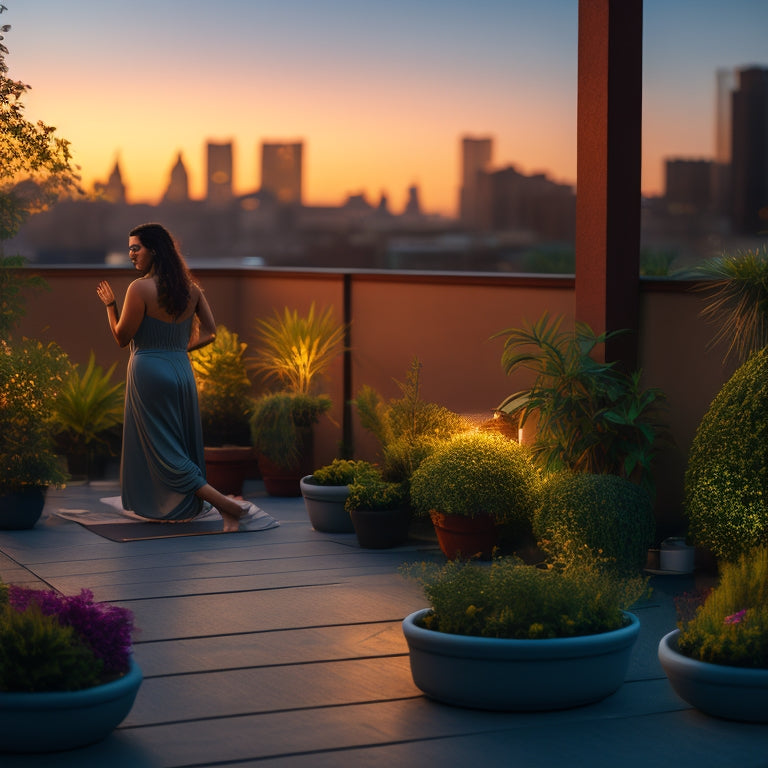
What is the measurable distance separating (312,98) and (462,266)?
542 inches

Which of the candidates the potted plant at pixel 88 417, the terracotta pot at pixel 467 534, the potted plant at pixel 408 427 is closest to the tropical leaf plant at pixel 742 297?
the terracotta pot at pixel 467 534

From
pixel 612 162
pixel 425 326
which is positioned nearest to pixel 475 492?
pixel 612 162

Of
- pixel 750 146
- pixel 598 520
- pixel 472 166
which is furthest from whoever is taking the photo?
pixel 750 146

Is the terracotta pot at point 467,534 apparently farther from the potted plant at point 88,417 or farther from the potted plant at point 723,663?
the potted plant at point 88,417

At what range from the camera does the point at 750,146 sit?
127 ft

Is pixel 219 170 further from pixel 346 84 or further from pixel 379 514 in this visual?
pixel 379 514

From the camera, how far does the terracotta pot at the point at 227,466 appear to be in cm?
841

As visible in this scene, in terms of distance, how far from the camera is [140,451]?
7.35 meters

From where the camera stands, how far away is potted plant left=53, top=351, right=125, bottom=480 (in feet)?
28.8

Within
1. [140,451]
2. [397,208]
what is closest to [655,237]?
[397,208]

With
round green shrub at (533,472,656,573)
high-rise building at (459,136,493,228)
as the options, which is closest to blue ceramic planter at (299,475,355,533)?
round green shrub at (533,472,656,573)

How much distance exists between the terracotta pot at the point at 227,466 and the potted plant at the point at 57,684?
4.86m

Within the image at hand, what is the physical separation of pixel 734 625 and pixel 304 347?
17.1ft

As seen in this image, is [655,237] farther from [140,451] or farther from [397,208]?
[140,451]
